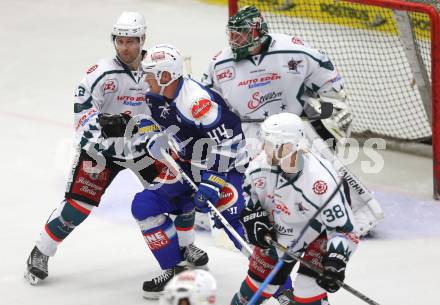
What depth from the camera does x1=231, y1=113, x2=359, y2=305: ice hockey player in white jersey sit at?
436 centimetres

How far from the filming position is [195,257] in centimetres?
566

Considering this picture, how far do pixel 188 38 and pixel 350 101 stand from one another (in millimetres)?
2224

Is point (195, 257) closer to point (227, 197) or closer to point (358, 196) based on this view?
point (227, 197)

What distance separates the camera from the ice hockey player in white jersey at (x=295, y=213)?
172 inches

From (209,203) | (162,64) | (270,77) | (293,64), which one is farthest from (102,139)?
(293,64)

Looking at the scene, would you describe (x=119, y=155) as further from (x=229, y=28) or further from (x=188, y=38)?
(x=188, y=38)

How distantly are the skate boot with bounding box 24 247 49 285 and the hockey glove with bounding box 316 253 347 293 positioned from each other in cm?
177

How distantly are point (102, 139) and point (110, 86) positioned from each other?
26 centimetres

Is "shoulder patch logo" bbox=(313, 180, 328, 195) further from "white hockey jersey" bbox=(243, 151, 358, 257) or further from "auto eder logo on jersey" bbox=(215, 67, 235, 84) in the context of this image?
"auto eder logo on jersey" bbox=(215, 67, 235, 84)

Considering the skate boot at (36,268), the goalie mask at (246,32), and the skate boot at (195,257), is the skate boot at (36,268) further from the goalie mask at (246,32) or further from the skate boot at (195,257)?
the goalie mask at (246,32)

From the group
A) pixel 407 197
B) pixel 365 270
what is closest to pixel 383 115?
pixel 407 197

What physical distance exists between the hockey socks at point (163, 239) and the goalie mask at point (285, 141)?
1043 millimetres

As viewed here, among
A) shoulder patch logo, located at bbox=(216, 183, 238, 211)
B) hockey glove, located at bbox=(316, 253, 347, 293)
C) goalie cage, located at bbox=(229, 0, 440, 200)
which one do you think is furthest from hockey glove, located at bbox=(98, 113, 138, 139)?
goalie cage, located at bbox=(229, 0, 440, 200)

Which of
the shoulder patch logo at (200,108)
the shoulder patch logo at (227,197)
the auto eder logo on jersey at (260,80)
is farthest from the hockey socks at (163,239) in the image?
the auto eder logo on jersey at (260,80)
